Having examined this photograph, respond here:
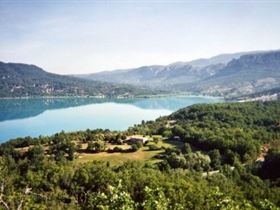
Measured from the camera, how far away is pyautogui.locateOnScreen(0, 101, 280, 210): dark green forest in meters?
31.6

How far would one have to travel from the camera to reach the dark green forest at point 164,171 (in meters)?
31.6

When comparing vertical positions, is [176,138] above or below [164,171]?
below

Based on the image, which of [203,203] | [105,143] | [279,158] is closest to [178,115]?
[105,143]

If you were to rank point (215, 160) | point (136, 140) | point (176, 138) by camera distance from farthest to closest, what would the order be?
1. point (176, 138)
2. point (136, 140)
3. point (215, 160)

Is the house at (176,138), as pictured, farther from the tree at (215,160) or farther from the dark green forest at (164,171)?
the tree at (215,160)

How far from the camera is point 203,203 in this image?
32.8m

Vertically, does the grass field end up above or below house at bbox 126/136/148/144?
below

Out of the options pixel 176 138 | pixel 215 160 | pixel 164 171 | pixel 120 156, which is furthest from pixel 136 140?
pixel 164 171

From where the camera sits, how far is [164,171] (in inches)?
1900

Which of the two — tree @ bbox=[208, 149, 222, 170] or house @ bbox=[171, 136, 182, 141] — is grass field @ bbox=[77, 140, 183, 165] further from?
house @ bbox=[171, 136, 182, 141]

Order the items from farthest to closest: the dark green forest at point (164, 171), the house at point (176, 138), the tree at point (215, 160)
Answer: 1. the house at point (176, 138)
2. the tree at point (215, 160)
3. the dark green forest at point (164, 171)

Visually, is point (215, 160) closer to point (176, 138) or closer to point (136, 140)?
point (136, 140)

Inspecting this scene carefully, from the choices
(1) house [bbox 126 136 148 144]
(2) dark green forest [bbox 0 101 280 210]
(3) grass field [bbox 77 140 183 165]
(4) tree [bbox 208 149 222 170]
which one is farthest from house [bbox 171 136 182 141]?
(4) tree [bbox 208 149 222 170]

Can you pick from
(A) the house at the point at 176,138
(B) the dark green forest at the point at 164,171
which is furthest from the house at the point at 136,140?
(A) the house at the point at 176,138
